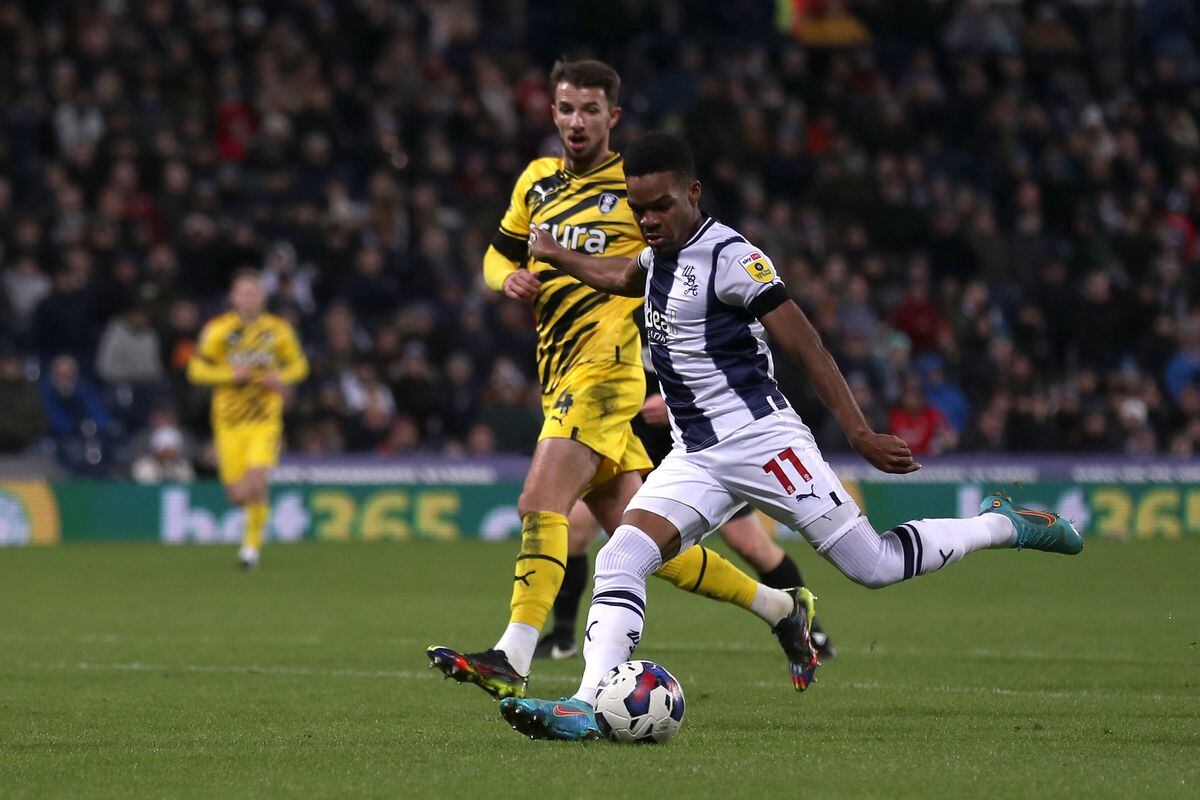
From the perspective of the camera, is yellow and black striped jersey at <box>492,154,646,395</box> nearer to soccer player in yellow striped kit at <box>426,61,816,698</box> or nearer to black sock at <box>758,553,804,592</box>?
soccer player in yellow striped kit at <box>426,61,816,698</box>

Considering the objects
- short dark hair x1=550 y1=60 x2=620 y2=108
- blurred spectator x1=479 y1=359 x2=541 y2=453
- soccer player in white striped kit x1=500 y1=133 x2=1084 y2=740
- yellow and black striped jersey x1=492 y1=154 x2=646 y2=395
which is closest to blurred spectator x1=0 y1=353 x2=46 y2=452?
blurred spectator x1=479 y1=359 x2=541 y2=453

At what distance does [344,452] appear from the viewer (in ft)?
65.7

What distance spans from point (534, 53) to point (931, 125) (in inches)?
217

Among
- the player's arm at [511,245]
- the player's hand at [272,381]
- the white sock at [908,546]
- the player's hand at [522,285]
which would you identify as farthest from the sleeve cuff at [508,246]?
the player's hand at [272,381]

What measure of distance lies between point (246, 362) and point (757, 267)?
10210 mm

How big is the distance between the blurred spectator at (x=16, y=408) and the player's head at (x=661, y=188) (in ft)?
43.2

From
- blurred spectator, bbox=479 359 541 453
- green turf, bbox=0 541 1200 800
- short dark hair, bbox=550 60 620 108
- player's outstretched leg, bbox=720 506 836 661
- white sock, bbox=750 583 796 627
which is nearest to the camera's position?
green turf, bbox=0 541 1200 800

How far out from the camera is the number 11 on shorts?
6719 mm

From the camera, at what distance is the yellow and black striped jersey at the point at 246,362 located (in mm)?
16219

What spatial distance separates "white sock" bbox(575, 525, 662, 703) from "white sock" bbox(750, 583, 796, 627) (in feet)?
4.62

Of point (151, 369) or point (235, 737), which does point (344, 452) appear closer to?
point (151, 369)

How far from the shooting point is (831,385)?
649cm

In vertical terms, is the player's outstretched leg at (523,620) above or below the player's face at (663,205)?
below

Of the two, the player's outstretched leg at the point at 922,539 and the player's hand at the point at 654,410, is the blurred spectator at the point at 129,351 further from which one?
the player's outstretched leg at the point at 922,539
